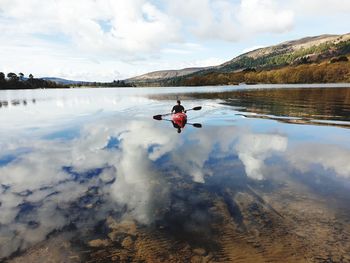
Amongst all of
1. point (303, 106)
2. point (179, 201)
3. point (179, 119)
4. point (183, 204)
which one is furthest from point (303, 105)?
point (183, 204)

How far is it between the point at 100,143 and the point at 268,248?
20.4 metres

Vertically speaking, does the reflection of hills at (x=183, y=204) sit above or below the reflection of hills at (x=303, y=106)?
below

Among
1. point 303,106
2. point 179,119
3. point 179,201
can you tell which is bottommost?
point 179,201

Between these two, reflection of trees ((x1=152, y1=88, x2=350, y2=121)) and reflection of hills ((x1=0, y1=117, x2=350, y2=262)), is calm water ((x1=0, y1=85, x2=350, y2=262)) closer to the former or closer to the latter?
reflection of hills ((x1=0, y1=117, x2=350, y2=262))

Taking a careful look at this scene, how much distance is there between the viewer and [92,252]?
8.95 m

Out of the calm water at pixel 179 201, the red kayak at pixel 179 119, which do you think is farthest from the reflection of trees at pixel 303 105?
the red kayak at pixel 179 119

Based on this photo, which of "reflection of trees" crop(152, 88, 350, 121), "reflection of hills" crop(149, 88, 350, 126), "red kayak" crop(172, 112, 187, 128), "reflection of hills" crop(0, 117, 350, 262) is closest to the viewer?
"reflection of hills" crop(0, 117, 350, 262)

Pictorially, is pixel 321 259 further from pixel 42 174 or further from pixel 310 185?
pixel 42 174

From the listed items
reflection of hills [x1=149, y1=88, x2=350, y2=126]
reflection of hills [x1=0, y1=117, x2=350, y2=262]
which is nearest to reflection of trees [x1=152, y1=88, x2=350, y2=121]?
reflection of hills [x1=149, y1=88, x2=350, y2=126]

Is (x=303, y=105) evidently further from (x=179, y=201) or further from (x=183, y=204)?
(x=183, y=204)

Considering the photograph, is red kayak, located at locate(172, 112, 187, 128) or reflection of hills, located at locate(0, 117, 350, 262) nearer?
reflection of hills, located at locate(0, 117, 350, 262)

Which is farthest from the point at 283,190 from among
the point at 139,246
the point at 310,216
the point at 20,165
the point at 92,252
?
the point at 20,165

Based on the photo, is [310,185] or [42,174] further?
[42,174]

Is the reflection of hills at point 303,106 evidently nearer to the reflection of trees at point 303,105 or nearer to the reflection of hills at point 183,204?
the reflection of trees at point 303,105
